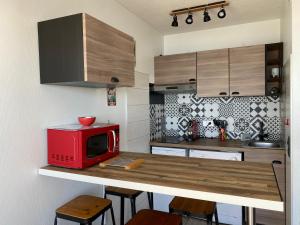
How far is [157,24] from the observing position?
321 centimetres

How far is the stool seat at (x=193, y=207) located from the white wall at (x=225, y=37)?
2.35 metres

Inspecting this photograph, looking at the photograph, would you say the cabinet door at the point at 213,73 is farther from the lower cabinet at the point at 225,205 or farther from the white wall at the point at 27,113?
the white wall at the point at 27,113

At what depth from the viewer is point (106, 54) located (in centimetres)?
168

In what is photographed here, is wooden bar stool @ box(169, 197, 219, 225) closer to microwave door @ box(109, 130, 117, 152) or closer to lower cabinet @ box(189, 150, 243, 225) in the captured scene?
microwave door @ box(109, 130, 117, 152)

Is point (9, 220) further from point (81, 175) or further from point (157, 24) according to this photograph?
point (157, 24)

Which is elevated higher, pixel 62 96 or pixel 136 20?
pixel 136 20

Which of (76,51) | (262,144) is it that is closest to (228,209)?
(262,144)

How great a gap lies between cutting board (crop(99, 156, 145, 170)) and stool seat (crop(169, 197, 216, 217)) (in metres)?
0.49

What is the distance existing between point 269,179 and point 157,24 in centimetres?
254

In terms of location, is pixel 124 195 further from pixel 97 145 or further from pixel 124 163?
pixel 97 145

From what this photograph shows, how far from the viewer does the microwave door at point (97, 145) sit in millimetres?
1634

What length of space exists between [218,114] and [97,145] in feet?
7.37

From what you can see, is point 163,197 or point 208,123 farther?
point 208,123

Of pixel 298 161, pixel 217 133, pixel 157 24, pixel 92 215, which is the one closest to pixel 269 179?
pixel 298 161
